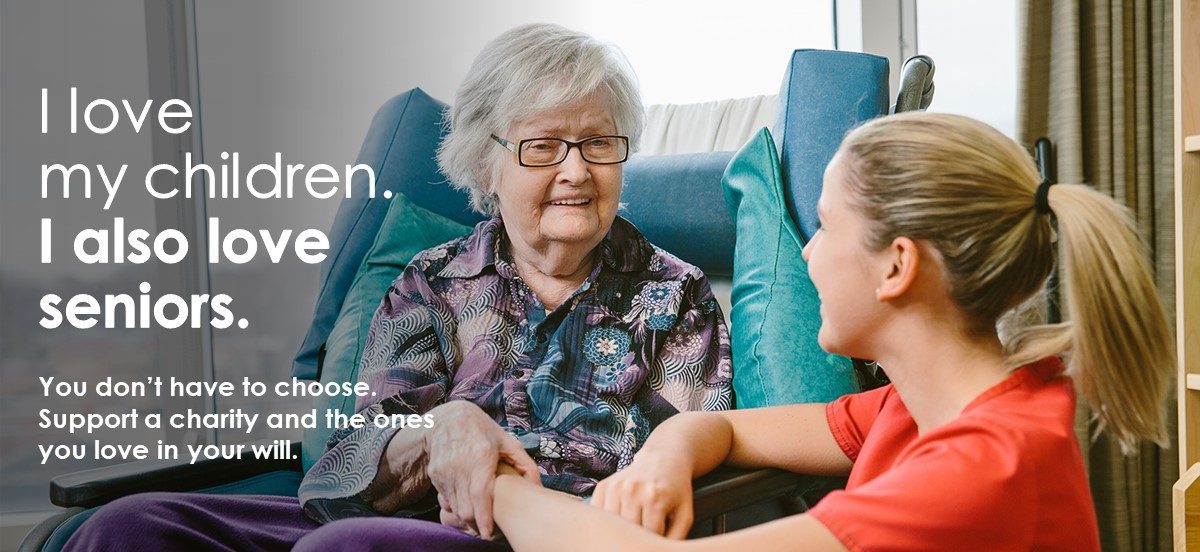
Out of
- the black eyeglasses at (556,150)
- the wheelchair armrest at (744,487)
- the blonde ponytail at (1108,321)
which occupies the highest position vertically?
the black eyeglasses at (556,150)

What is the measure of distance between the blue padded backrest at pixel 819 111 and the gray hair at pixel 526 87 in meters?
0.24

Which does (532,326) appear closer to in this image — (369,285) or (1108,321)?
(369,285)

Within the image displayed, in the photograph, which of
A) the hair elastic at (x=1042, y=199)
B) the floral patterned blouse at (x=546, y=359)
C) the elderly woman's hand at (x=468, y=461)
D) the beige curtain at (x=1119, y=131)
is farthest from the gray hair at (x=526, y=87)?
the beige curtain at (x=1119, y=131)

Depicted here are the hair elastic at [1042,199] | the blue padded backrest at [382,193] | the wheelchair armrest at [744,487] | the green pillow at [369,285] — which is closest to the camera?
the hair elastic at [1042,199]

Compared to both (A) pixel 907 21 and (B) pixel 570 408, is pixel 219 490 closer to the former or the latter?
(B) pixel 570 408

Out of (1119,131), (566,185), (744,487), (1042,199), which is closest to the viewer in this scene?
(1042,199)

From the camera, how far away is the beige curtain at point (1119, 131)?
199 centimetres

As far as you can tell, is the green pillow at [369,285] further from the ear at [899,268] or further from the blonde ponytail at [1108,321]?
the blonde ponytail at [1108,321]

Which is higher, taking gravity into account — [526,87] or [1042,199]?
[526,87]

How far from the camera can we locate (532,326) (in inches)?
56.6

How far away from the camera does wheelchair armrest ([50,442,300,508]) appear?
127 centimetres

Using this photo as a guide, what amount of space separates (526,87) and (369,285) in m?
0.45

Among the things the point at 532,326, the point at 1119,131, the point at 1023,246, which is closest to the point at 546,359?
the point at 532,326

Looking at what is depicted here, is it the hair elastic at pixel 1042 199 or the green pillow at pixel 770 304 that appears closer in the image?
the hair elastic at pixel 1042 199
